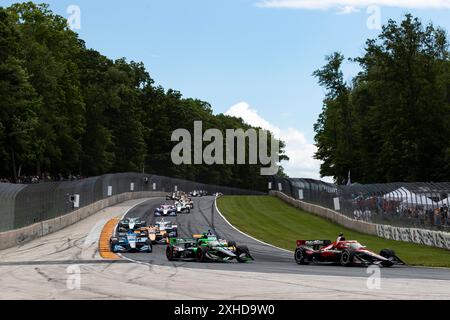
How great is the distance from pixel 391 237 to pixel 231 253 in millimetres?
14825

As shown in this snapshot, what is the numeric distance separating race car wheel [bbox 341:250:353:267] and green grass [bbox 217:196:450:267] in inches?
121

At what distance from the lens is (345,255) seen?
21406 mm

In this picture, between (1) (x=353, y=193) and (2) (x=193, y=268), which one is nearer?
(2) (x=193, y=268)

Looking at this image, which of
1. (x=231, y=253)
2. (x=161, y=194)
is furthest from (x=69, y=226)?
(x=161, y=194)

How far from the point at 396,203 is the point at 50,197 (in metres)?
18.5

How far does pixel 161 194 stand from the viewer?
272 ft

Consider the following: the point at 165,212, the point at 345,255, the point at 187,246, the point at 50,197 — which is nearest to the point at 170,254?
the point at 187,246

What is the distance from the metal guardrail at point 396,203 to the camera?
96.8 feet

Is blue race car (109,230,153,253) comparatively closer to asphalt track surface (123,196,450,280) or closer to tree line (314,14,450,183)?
asphalt track surface (123,196,450,280)

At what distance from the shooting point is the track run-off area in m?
13.1

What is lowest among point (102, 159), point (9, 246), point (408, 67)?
Answer: point (9, 246)

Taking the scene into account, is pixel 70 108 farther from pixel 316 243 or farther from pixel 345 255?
pixel 345 255

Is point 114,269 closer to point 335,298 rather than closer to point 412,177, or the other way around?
point 335,298

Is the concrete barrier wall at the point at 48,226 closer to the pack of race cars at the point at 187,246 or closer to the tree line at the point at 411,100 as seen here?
the pack of race cars at the point at 187,246
